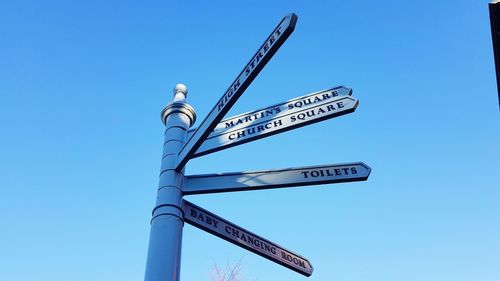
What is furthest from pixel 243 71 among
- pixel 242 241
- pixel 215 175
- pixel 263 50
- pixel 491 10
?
pixel 491 10

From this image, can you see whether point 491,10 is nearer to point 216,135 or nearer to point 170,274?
point 216,135

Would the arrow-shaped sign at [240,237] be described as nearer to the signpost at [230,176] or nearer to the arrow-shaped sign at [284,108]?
the signpost at [230,176]

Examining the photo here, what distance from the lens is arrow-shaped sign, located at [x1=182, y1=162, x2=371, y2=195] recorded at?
184 inches

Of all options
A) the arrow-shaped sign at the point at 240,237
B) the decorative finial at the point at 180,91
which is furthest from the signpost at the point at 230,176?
the decorative finial at the point at 180,91

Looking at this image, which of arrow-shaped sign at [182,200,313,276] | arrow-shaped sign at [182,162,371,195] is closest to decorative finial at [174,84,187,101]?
arrow-shaped sign at [182,162,371,195]

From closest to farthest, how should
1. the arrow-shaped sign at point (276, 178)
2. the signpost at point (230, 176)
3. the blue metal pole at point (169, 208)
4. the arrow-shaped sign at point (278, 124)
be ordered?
the blue metal pole at point (169, 208), the signpost at point (230, 176), the arrow-shaped sign at point (278, 124), the arrow-shaped sign at point (276, 178)

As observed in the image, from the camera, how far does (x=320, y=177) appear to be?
4699mm

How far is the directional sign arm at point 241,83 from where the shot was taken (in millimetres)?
→ 3645

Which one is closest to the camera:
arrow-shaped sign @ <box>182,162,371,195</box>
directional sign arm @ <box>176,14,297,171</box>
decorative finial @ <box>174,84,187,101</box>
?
directional sign arm @ <box>176,14,297,171</box>

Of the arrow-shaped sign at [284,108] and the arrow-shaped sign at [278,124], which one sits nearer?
the arrow-shaped sign at [278,124]

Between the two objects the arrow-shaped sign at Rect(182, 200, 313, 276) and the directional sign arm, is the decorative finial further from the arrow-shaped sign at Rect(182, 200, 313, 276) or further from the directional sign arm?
the arrow-shaped sign at Rect(182, 200, 313, 276)

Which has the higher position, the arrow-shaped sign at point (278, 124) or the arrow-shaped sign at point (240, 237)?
the arrow-shaped sign at point (278, 124)

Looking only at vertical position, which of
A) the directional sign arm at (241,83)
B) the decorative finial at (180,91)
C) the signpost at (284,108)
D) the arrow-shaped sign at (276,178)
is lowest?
the arrow-shaped sign at (276,178)

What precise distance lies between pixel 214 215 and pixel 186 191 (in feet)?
1.15
